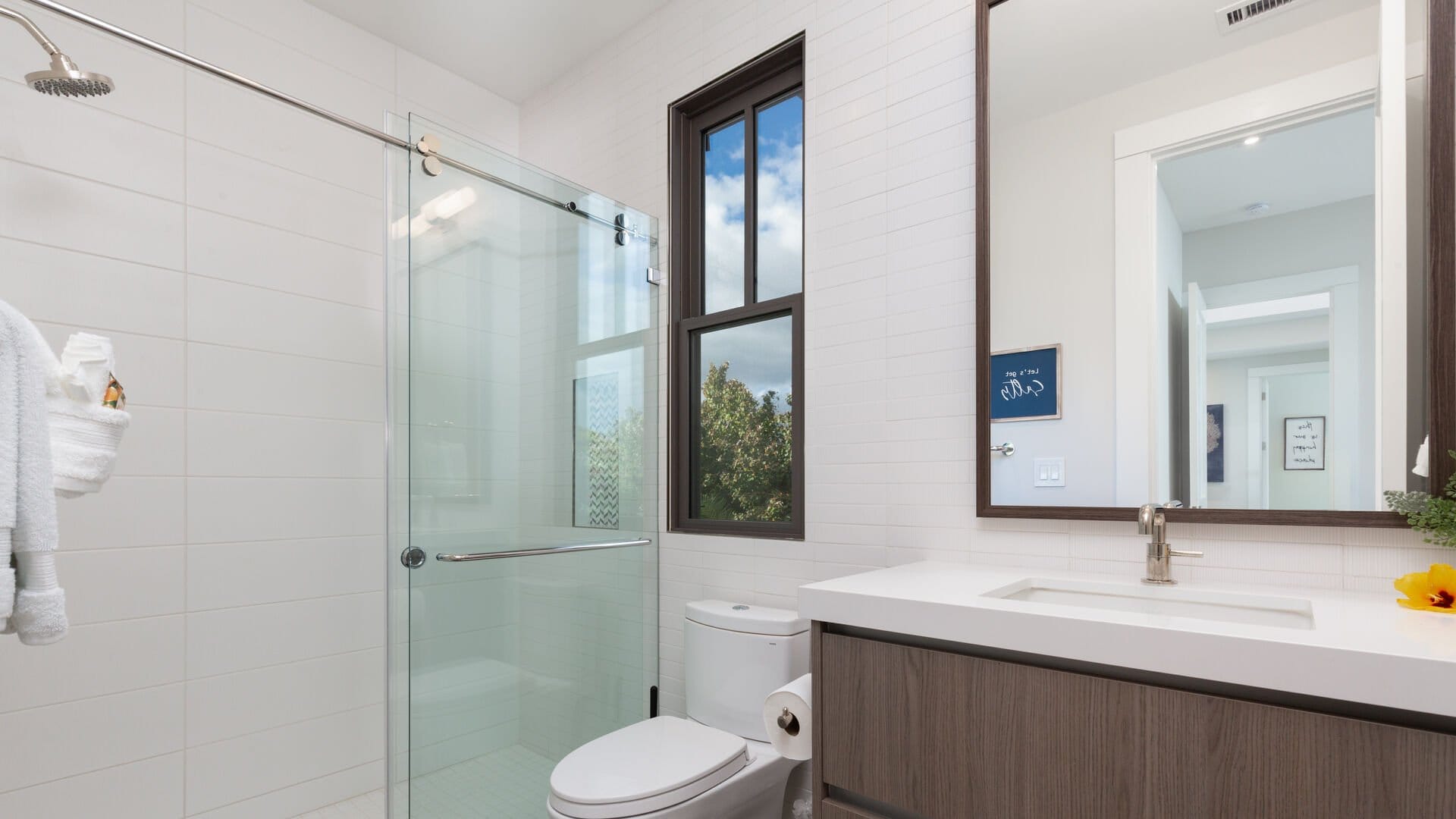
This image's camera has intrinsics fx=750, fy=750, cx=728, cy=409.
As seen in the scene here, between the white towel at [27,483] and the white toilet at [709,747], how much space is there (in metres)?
0.93

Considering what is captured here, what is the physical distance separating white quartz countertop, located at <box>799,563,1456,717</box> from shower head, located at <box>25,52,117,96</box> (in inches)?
67.2

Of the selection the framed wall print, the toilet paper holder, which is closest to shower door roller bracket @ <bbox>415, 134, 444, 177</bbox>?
the toilet paper holder

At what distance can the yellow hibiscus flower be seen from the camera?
1.08 m

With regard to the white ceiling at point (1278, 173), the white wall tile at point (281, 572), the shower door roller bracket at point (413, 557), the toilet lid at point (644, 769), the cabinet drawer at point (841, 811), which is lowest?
the toilet lid at point (644, 769)

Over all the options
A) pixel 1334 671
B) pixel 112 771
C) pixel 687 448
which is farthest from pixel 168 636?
pixel 1334 671

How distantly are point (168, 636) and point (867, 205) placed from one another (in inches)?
88.1

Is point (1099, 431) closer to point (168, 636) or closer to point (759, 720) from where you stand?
point (759, 720)

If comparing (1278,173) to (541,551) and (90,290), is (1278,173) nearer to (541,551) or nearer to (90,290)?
(541,551)

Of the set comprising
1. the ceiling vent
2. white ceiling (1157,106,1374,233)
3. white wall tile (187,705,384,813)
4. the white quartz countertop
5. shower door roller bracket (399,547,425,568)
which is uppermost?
the ceiling vent

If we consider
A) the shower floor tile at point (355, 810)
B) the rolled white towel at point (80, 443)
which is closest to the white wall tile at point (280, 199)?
→ the rolled white towel at point (80, 443)

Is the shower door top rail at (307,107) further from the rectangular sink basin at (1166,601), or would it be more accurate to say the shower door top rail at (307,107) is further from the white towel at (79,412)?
the rectangular sink basin at (1166,601)

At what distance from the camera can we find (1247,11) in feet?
4.53

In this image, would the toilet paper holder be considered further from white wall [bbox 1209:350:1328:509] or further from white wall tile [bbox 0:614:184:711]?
white wall tile [bbox 0:614:184:711]

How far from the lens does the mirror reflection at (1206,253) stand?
1.26 metres
